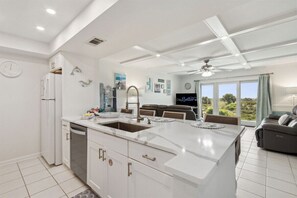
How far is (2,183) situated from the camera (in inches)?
82.4

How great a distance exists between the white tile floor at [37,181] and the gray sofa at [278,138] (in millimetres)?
3805

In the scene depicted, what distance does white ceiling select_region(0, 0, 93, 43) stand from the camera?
68.7 inches

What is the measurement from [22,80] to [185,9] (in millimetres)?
3339

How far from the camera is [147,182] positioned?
1.14m

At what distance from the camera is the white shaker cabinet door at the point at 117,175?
4.40 feet

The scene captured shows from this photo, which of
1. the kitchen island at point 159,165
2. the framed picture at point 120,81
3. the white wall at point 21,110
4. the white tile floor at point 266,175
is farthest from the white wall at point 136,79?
the white tile floor at point 266,175

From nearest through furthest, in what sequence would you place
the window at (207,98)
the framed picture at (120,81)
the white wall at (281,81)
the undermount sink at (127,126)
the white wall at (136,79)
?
the undermount sink at (127,126) → the white wall at (136,79) → the framed picture at (120,81) → the white wall at (281,81) → the window at (207,98)

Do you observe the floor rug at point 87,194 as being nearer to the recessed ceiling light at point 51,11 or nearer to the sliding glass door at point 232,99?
the recessed ceiling light at point 51,11

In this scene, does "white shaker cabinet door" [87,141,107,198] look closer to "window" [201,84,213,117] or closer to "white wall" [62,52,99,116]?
"white wall" [62,52,99,116]

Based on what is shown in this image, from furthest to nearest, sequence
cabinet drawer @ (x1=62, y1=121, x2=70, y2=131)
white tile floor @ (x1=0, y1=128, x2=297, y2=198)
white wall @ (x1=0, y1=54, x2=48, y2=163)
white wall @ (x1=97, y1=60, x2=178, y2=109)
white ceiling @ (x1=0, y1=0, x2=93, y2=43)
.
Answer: white wall @ (x1=97, y1=60, x2=178, y2=109)
white wall @ (x1=0, y1=54, x2=48, y2=163)
cabinet drawer @ (x1=62, y1=121, x2=70, y2=131)
white tile floor @ (x1=0, y1=128, x2=297, y2=198)
white ceiling @ (x1=0, y1=0, x2=93, y2=43)

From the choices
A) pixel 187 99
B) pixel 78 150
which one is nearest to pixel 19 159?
pixel 78 150

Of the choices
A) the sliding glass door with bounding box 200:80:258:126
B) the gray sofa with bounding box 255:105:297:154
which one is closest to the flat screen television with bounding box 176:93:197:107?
the sliding glass door with bounding box 200:80:258:126

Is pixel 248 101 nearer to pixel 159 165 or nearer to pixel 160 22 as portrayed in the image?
pixel 160 22

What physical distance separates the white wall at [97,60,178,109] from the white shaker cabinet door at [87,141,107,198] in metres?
2.29
